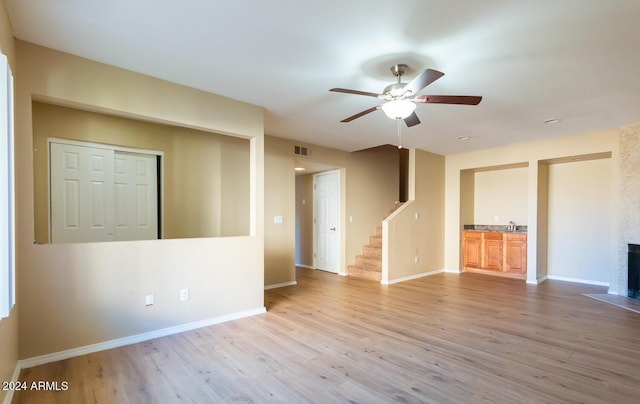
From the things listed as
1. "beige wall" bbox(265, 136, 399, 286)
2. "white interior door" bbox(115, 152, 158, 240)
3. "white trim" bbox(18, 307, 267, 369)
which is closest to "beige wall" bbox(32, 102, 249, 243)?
"white interior door" bbox(115, 152, 158, 240)

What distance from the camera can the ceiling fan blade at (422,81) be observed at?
7.16 ft

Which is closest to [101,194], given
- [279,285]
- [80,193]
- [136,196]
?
[80,193]

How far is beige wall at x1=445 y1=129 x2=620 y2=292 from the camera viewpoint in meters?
5.01

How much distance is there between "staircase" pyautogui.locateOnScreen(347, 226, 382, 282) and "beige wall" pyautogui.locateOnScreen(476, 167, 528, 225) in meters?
2.43

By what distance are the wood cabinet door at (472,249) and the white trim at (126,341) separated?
506 cm

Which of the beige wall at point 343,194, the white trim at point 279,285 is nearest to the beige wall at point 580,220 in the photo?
the beige wall at point 343,194

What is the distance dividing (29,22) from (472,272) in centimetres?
773

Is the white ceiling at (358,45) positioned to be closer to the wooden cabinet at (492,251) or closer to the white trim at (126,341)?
the white trim at (126,341)

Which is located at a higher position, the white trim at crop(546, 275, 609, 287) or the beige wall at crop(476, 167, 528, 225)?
the beige wall at crop(476, 167, 528, 225)

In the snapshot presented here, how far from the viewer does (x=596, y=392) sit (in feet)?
→ 7.29

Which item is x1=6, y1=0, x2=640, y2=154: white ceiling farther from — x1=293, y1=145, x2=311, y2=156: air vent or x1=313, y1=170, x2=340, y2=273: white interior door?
x1=313, y1=170, x2=340, y2=273: white interior door

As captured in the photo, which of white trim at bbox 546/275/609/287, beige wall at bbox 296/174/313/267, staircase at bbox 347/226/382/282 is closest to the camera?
white trim at bbox 546/275/609/287

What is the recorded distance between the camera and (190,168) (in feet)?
15.4

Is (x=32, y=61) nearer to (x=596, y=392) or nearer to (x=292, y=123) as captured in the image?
(x=292, y=123)
